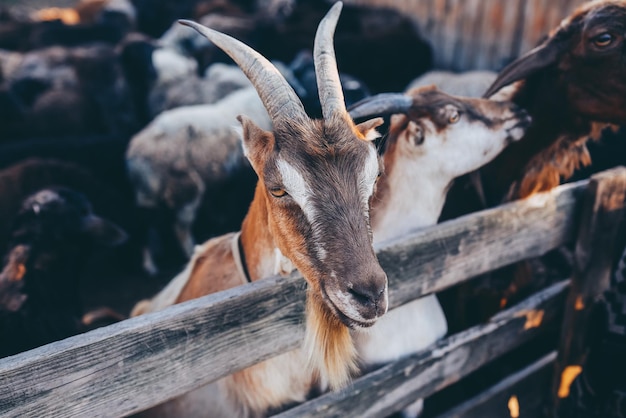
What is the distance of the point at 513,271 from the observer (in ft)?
Result: 10.9

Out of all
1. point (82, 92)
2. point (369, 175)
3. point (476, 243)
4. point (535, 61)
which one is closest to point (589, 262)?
point (476, 243)

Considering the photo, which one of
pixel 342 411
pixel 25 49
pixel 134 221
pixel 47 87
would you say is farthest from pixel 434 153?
pixel 25 49

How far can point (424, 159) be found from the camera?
272 cm

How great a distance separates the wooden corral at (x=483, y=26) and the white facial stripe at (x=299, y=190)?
4616 mm

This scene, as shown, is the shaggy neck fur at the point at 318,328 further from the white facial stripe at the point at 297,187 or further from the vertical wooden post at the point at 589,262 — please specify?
the vertical wooden post at the point at 589,262

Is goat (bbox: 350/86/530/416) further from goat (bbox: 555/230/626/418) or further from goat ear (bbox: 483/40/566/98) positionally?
goat (bbox: 555/230/626/418)

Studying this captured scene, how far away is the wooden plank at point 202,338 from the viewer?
1.55m

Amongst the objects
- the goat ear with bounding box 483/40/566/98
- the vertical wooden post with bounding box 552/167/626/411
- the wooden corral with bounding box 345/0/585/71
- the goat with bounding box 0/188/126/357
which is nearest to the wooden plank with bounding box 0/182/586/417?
the vertical wooden post with bounding box 552/167/626/411

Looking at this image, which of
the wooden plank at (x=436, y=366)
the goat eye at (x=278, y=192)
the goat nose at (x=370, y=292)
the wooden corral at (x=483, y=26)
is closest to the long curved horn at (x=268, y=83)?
the goat eye at (x=278, y=192)

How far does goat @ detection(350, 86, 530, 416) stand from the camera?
2.66 meters

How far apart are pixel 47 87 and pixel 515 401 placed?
272 inches

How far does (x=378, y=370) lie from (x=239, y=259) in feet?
2.66

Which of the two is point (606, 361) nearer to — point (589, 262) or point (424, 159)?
point (589, 262)

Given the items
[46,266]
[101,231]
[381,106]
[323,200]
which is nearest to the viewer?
[323,200]
